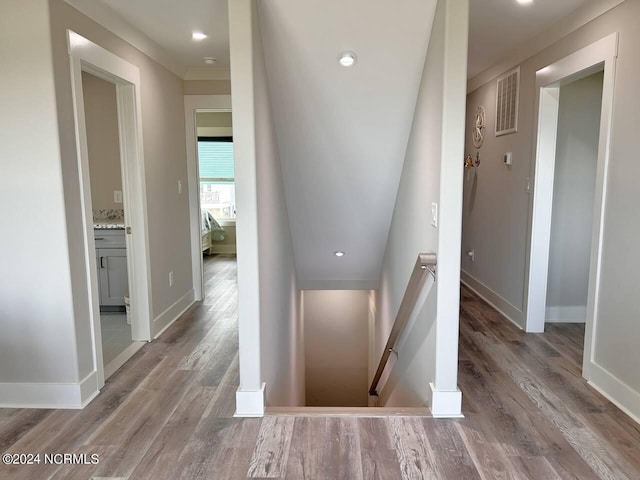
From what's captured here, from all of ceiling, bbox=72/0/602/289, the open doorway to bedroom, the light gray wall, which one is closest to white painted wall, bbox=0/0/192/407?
ceiling, bbox=72/0/602/289

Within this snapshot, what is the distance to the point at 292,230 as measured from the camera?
13.0 ft

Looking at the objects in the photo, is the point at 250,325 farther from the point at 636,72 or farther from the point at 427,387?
the point at 636,72

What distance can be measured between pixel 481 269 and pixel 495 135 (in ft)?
4.71

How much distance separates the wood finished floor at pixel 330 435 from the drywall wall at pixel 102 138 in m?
2.07

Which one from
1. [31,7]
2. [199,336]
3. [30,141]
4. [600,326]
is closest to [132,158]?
[30,141]

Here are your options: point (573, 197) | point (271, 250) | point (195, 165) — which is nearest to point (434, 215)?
point (271, 250)

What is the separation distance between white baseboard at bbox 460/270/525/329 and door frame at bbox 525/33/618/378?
6.1 inches

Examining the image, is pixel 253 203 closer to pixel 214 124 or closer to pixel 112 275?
pixel 112 275

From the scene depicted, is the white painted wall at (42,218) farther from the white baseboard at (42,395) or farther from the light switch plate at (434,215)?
the light switch plate at (434,215)

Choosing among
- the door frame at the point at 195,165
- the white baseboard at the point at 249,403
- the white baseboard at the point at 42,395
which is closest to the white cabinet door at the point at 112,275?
the door frame at the point at 195,165

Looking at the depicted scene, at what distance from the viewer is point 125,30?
3.07 meters

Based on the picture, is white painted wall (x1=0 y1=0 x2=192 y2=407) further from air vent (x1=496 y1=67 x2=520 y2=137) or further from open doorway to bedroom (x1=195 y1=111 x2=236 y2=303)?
open doorway to bedroom (x1=195 y1=111 x2=236 y2=303)

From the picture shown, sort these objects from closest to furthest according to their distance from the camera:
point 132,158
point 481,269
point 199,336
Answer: point 132,158 < point 199,336 < point 481,269

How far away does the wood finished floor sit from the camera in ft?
6.44
